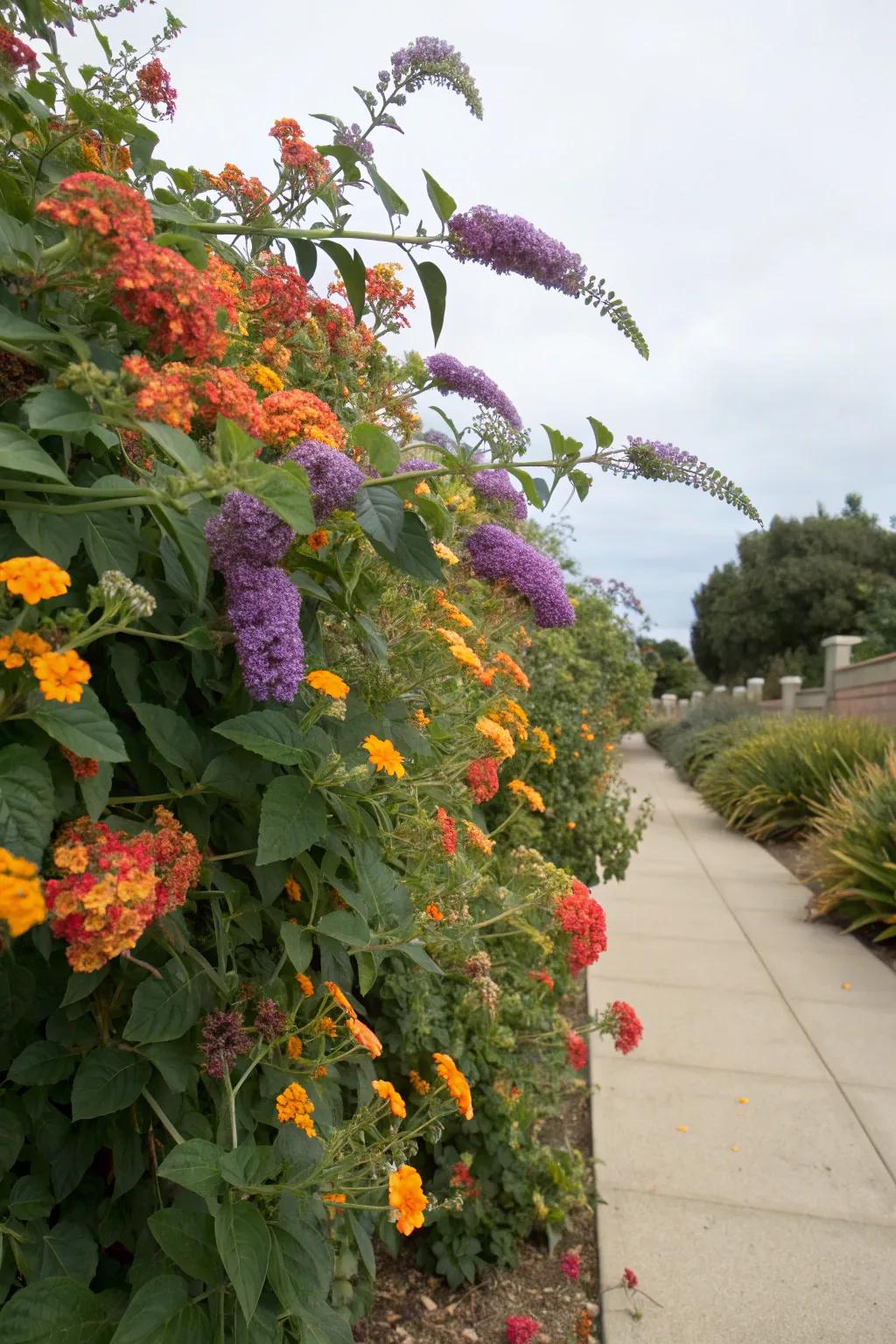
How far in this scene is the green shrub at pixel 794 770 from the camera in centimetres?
994

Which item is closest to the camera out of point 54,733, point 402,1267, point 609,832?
point 54,733

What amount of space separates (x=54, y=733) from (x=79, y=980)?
1.33ft

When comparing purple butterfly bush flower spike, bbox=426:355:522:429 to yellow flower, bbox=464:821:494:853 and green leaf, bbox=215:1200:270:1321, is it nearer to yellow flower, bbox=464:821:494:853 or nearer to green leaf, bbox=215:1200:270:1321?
yellow flower, bbox=464:821:494:853

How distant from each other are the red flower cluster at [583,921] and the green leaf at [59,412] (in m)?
1.97

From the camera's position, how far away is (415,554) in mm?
1533

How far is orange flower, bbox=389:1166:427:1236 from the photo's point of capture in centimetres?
160

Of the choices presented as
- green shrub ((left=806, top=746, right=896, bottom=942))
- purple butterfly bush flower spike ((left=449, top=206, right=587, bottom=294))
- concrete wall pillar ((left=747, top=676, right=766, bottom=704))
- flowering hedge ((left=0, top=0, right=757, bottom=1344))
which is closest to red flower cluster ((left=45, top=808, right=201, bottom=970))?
flowering hedge ((left=0, top=0, right=757, bottom=1344))

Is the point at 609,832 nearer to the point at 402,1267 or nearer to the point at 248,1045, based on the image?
the point at 402,1267

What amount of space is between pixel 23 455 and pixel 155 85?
1317 mm

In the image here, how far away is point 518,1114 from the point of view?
3.04 metres

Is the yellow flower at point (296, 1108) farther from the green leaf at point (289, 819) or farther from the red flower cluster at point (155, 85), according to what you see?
the red flower cluster at point (155, 85)

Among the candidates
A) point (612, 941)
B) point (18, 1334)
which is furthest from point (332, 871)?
point (612, 941)

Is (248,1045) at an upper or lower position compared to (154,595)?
lower

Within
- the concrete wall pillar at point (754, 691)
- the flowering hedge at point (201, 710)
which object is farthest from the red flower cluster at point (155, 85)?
the concrete wall pillar at point (754, 691)
